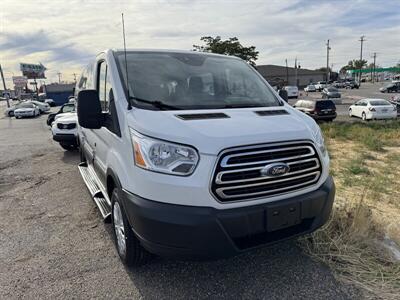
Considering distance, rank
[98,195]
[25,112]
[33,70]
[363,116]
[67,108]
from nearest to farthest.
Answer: [98,195] → [67,108] → [363,116] → [25,112] → [33,70]

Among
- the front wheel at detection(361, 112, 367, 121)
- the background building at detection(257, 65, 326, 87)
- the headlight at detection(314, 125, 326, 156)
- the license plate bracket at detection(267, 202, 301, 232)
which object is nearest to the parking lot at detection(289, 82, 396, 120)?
the front wheel at detection(361, 112, 367, 121)

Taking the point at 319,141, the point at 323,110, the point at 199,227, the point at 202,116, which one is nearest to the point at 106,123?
the point at 202,116

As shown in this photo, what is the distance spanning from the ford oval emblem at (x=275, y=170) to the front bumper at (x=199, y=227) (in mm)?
229

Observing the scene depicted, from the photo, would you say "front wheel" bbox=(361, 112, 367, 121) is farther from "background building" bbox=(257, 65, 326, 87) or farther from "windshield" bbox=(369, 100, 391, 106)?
"background building" bbox=(257, 65, 326, 87)

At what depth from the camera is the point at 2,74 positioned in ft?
137

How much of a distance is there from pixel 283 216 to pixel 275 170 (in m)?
0.38

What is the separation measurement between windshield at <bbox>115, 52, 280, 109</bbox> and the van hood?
28 centimetres

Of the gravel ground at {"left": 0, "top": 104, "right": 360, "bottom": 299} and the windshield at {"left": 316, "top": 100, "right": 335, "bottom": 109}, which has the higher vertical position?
the windshield at {"left": 316, "top": 100, "right": 335, "bottom": 109}

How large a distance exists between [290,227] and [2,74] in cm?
4721

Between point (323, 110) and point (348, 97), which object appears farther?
point (348, 97)

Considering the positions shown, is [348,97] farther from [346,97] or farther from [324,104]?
[324,104]

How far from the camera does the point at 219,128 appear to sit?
2621 millimetres

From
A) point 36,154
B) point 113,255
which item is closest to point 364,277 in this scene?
point 113,255

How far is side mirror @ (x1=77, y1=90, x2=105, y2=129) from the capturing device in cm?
316
